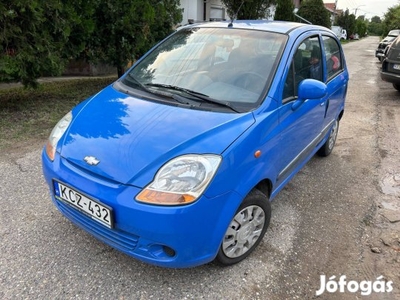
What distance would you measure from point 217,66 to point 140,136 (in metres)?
1.07

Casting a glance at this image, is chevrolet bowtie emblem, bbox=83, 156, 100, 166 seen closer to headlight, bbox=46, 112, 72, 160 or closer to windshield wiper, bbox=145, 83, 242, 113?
headlight, bbox=46, 112, 72, 160

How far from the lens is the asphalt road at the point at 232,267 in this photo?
2182 millimetres

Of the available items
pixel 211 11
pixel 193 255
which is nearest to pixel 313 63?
pixel 193 255

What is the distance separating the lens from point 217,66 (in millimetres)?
2824

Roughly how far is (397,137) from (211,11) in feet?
56.1

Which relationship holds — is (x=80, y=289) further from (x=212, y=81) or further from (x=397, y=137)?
(x=397, y=137)

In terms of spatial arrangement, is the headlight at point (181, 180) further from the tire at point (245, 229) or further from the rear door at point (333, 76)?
the rear door at point (333, 76)

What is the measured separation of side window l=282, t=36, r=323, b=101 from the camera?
8.93 ft

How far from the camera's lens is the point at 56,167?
2.20m

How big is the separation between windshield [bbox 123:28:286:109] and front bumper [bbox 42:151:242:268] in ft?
2.93

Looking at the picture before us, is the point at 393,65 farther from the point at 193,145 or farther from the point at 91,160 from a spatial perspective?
the point at 91,160

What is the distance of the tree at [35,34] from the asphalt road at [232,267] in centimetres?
180

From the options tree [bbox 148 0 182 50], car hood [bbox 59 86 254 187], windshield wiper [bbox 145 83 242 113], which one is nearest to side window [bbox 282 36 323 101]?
windshield wiper [bbox 145 83 242 113]

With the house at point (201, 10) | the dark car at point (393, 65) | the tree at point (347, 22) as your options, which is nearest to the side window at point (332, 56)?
the dark car at point (393, 65)
